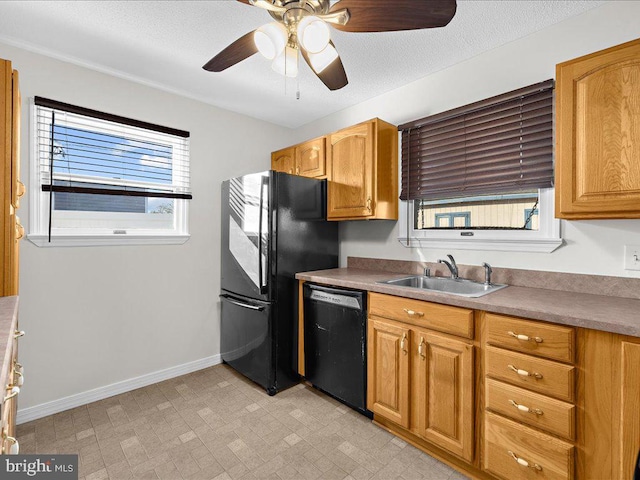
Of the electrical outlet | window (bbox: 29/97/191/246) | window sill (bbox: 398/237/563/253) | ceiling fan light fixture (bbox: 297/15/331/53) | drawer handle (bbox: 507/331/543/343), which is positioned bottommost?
drawer handle (bbox: 507/331/543/343)

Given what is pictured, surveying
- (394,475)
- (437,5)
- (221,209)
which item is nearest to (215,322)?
(221,209)

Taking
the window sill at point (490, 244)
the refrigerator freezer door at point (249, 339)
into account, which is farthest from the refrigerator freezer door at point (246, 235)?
the window sill at point (490, 244)

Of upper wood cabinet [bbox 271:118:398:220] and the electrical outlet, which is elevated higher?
upper wood cabinet [bbox 271:118:398:220]

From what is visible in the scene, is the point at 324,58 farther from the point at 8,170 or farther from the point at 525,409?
the point at 525,409

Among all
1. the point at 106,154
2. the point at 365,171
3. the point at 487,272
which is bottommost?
the point at 487,272

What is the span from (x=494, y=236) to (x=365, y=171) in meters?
1.03

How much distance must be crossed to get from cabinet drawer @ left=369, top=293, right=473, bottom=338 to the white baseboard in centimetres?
181

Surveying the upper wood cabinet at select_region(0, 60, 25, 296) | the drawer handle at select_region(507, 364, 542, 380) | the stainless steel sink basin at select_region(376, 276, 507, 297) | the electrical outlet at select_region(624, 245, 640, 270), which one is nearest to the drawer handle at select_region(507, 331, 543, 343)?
the drawer handle at select_region(507, 364, 542, 380)

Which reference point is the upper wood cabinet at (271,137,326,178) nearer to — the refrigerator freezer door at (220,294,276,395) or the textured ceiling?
the textured ceiling

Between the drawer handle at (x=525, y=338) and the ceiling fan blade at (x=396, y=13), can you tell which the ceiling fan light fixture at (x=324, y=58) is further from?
the drawer handle at (x=525, y=338)

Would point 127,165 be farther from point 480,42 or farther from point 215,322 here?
point 480,42

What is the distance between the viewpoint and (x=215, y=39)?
6.57 feet

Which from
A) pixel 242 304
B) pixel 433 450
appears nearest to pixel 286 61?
pixel 242 304

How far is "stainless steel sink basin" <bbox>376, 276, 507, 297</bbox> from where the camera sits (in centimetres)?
209
